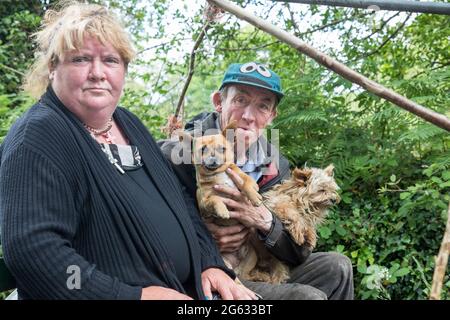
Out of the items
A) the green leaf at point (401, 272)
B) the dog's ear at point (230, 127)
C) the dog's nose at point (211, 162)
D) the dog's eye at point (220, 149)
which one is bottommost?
the green leaf at point (401, 272)

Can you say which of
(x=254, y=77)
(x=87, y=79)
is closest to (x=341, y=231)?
(x=254, y=77)

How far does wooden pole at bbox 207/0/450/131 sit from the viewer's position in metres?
1.61

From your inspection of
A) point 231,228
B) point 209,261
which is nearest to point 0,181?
point 209,261

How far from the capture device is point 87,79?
237cm

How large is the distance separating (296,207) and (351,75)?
185 centimetres

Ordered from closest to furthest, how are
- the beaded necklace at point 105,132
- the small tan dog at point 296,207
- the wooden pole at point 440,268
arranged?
the wooden pole at point 440,268 → the beaded necklace at point 105,132 → the small tan dog at point 296,207

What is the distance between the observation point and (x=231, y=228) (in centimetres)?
323

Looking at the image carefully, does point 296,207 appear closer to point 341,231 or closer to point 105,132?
point 105,132

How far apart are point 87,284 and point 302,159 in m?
3.93

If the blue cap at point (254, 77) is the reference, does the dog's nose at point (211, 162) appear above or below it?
below

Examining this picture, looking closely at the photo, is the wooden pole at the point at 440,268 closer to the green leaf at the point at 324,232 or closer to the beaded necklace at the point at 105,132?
the beaded necklace at the point at 105,132

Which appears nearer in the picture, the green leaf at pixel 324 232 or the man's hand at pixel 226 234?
the man's hand at pixel 226 234

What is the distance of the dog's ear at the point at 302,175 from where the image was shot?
3.44 metres

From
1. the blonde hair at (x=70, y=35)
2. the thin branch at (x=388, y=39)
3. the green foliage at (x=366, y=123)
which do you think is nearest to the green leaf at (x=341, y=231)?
the green foliage at (x=366, y=123)
